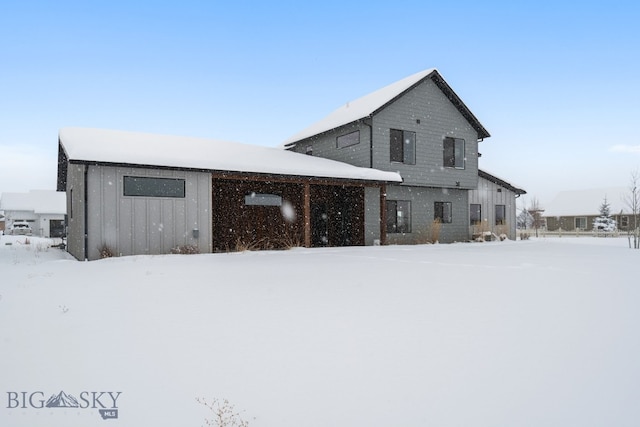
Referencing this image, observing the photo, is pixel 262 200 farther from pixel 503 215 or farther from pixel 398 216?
pixel 503 215

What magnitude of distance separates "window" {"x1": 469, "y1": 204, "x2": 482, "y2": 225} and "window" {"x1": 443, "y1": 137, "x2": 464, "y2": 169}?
8.58 ft

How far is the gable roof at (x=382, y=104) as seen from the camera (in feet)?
59.0

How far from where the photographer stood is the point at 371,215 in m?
17.9

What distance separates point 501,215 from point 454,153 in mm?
5220

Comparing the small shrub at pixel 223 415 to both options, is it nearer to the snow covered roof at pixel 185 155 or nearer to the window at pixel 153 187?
the snow covered roof at pixel 185 155

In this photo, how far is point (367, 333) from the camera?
4.35 m

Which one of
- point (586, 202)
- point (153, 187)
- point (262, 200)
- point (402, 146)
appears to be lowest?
point (262, 200)

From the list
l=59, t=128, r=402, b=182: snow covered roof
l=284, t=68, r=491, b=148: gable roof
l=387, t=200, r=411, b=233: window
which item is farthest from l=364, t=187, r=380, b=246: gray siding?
l=284, t=68, r=491, b=148: gable roof

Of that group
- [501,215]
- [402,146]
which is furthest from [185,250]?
[501,215]

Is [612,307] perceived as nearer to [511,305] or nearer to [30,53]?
[511,305]

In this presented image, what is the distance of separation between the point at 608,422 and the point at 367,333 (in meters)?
2.11

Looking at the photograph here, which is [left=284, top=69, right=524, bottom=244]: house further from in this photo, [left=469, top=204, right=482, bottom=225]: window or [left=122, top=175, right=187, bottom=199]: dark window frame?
[left=122, top=175, right=187, bottom=199]: dark window frame

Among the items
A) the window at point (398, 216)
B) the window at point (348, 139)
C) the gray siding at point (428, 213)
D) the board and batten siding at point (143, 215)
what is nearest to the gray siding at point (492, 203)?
the gray siding at point (428, 213)

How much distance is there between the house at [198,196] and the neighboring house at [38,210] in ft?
85.4
